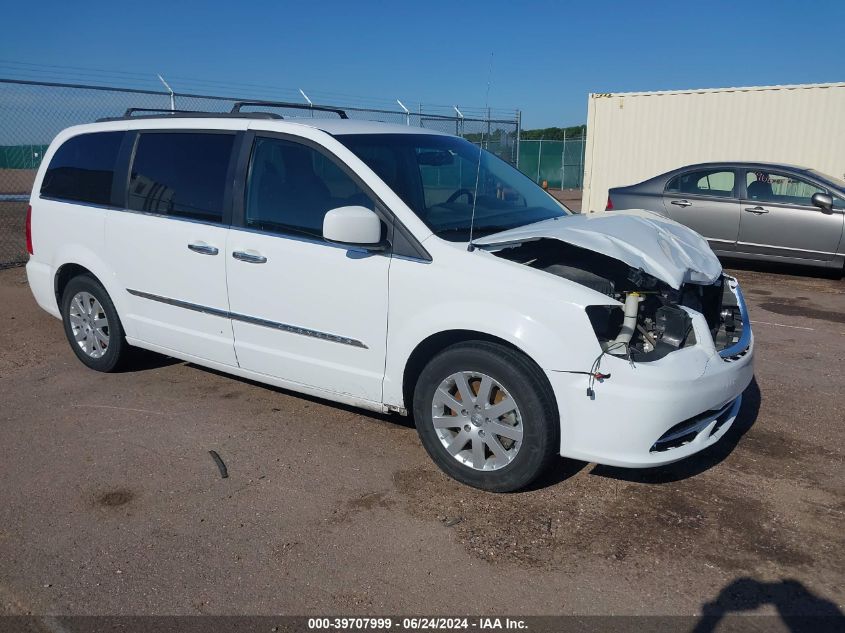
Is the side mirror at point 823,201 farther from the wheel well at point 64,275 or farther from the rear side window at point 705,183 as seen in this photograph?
the wheel well at point 64,275

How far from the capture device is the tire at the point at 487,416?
11.6ft

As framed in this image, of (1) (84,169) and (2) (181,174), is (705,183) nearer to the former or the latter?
(2) (181,174)

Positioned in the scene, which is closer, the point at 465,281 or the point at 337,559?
the point at 337,559

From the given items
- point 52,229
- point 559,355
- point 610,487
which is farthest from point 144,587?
point 52,229

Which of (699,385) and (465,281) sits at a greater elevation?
(465,281)

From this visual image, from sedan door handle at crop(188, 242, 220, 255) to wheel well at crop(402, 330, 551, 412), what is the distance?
4.82ft

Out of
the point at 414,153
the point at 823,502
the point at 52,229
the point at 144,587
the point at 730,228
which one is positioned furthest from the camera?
the point at 730,228

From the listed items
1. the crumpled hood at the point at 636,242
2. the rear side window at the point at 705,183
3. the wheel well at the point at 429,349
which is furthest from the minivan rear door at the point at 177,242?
the rear side window at the point at 705,183

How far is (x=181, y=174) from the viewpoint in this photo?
192 inches

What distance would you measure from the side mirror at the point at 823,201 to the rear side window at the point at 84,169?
806 centimetres

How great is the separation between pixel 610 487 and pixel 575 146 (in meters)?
27.1

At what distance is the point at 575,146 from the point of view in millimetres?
29438

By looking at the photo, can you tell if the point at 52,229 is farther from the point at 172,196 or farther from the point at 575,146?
the point at 575,146

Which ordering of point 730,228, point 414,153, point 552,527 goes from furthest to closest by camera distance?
1. point 730,228
2. point 414,153
3. point 552,527
